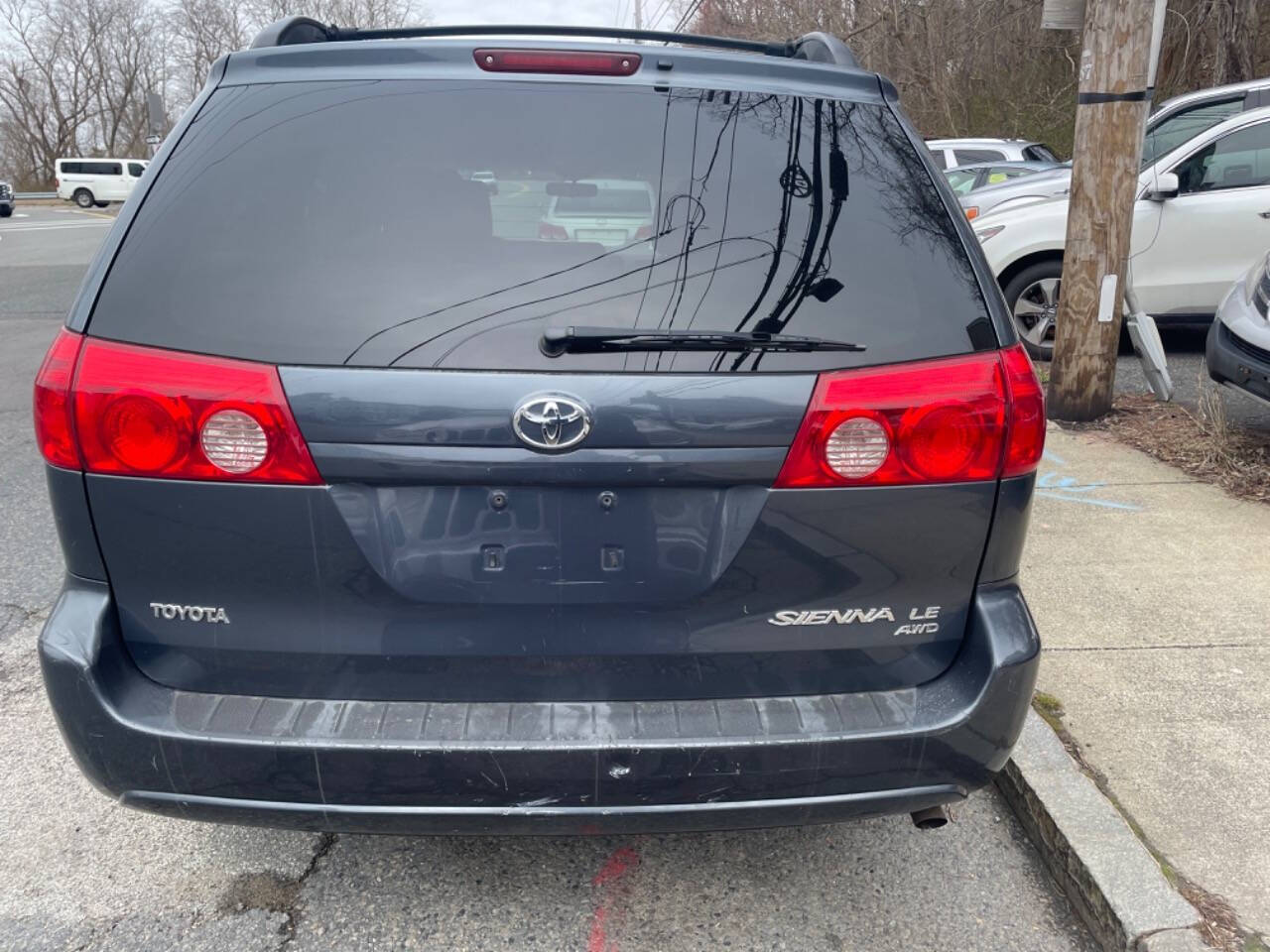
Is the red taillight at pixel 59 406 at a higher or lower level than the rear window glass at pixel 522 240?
lower

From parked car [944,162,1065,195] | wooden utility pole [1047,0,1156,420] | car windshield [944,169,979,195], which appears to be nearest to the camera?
wooden utility pole [1047,0,1156,420]

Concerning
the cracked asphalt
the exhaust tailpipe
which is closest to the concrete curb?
the cracked asphalt

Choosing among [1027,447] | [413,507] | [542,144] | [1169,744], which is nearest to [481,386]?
[413,507]

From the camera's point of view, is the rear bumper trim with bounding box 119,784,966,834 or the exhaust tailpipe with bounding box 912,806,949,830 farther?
the exhaust tailpipe with bounding box 912,806,949,830

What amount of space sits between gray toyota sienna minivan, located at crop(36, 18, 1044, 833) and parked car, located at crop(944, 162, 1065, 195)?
10.3 metres

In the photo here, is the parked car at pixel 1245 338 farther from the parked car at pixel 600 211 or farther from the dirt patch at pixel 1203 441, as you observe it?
the parked car at pixel 600 211

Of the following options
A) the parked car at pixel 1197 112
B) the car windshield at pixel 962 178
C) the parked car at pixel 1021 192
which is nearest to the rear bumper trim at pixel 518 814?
the parked car at pixel 1021 192

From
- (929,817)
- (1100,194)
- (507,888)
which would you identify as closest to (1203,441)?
(1100,194)

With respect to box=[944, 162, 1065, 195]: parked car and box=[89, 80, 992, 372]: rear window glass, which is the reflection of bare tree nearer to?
box=[89, 80, 992, 372]: rear window glass

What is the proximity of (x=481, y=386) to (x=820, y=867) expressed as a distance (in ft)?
5.16

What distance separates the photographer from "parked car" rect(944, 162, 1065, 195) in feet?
37.6

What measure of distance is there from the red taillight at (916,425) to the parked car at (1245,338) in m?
3.66

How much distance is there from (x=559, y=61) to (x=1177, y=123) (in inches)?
300

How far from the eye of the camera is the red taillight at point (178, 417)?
1778 mm
